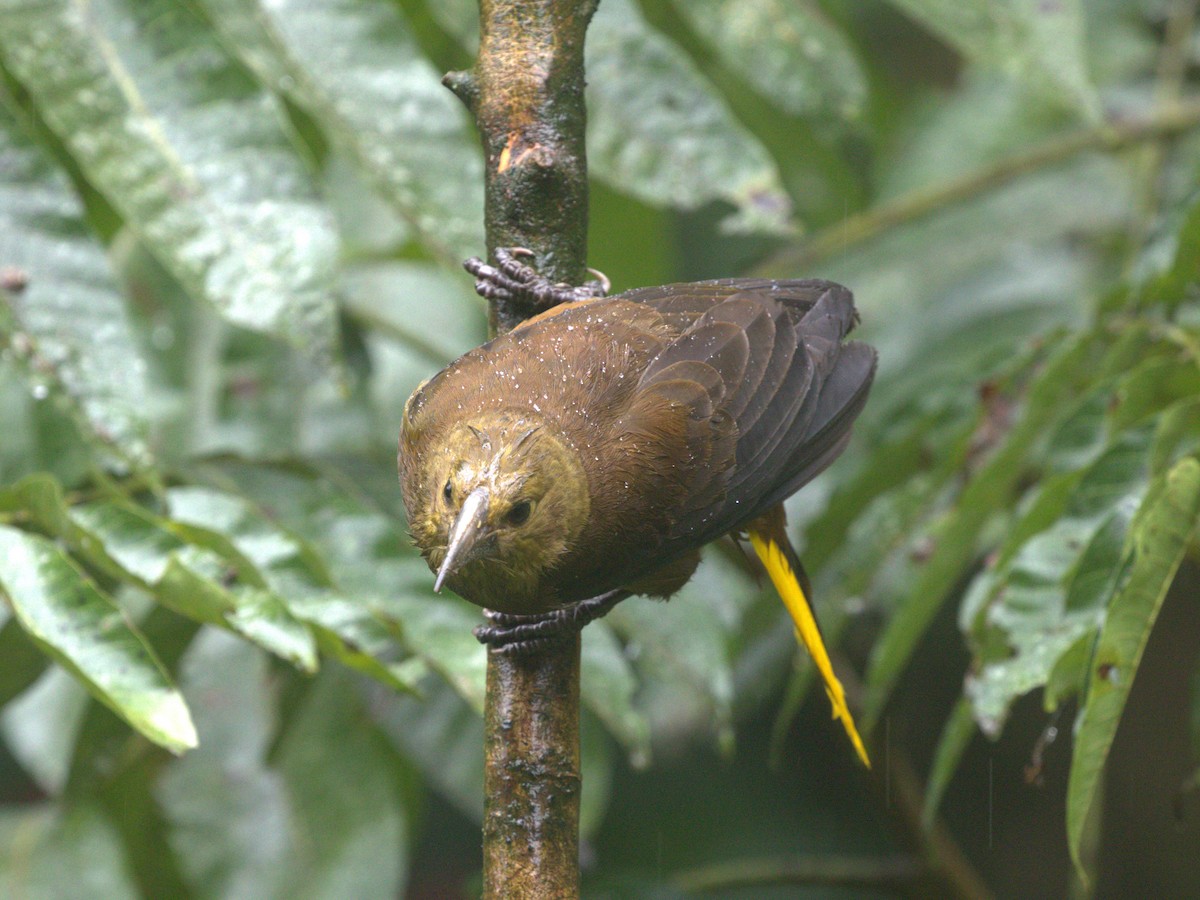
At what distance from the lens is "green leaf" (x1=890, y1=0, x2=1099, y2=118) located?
2383mm

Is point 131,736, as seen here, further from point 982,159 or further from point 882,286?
point 982,159

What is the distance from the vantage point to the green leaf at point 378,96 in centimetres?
203

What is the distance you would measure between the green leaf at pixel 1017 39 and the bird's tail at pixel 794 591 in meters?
0.93

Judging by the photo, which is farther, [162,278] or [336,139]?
[162,278]

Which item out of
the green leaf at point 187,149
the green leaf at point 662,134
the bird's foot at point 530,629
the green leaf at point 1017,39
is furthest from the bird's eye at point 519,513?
the green leaf at point 1017,39

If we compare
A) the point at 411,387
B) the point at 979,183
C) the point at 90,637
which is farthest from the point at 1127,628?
the point at 411,387

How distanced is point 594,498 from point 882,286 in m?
2.06

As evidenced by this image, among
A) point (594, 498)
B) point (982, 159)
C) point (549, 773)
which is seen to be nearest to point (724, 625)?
point (594, 498)

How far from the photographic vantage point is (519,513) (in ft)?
5.55

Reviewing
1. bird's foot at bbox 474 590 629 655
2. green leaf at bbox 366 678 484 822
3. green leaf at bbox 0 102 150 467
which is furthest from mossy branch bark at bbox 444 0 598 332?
green leaf at bbox 366 678 484 822

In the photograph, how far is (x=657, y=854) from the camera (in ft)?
13.4

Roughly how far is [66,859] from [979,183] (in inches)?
97.9

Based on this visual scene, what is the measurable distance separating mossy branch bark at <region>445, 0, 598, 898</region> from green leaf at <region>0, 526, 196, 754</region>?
36cm

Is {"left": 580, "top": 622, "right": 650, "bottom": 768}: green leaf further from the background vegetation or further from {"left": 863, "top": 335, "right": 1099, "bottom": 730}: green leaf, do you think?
{"left": 863, "top": 335, "right": 1099, "bottom": 730}: green leaf
